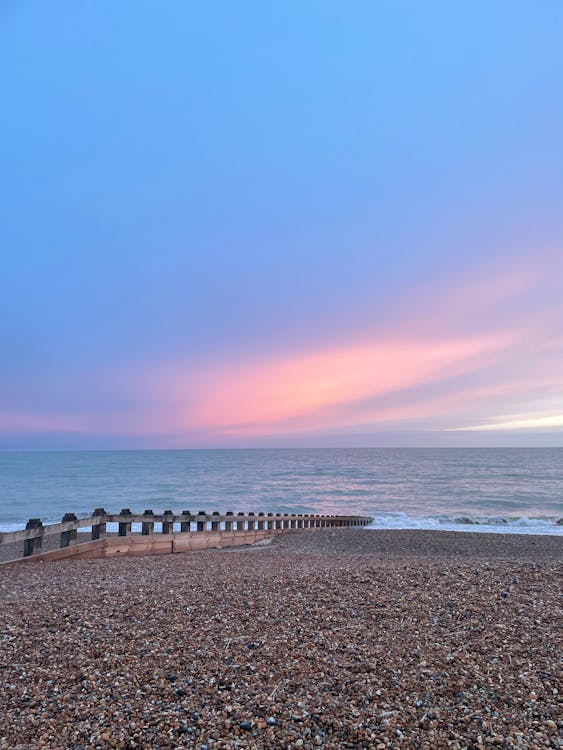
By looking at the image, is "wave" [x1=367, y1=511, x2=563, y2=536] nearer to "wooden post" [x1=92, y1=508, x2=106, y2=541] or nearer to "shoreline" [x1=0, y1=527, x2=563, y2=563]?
"shoreline" [x1=0, y1=527, x2=563, y2=563]

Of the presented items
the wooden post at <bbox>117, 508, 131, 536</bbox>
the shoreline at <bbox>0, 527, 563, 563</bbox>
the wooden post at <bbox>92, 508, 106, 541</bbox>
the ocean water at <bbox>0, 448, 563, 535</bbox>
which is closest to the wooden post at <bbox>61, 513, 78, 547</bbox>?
the wooden post at <bbox>92, 508, 106, 541</bbox>

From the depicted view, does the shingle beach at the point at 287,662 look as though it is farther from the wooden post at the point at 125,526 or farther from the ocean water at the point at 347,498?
the ocean water at the point at 347,498

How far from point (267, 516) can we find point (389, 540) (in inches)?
184

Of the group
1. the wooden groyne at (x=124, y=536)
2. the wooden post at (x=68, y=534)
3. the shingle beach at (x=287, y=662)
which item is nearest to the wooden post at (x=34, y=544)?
the wooden groyne at (x=124, y=536)

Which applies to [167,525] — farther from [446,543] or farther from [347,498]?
[347,498]

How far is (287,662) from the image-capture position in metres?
4.06

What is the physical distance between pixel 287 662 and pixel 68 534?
755cm

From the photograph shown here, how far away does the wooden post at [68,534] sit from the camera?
9.63 metres

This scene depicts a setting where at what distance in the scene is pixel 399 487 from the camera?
155 feet

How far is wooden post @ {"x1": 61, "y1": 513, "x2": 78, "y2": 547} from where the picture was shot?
31.6 ft

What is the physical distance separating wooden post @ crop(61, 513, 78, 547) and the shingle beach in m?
2.59

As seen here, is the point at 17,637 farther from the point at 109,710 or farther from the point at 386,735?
the point at 386,735

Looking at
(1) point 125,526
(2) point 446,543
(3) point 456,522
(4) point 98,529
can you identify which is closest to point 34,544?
(4) point 98,529

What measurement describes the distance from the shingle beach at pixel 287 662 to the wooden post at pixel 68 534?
8.49 ft
